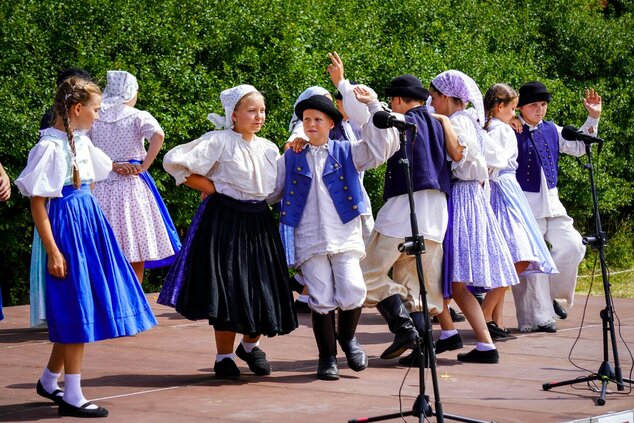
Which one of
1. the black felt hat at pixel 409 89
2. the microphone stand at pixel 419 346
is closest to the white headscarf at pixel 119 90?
the black felt hat at pixel 409 89

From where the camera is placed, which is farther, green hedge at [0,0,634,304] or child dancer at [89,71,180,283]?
green hedge at [0,0,634,304]

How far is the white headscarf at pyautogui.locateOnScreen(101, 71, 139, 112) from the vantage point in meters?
9.01

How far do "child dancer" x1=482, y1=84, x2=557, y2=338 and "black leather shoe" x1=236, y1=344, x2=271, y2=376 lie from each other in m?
2.05

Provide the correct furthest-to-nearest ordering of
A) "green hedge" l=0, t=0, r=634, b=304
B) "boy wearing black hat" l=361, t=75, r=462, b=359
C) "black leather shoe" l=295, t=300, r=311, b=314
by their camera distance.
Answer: "green hedge" l=0, t=0, r=634, b=304
"black leather shoe" l=295, t=300, r=311, b=314
"boy wearing black hat" l=361, t=75, r=462, b=359

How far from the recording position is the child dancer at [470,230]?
7.89m

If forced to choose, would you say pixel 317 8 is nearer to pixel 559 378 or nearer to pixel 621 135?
pixel 621 135

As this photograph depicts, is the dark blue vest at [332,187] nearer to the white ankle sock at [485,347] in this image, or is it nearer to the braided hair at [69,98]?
the white ankle sock at [485,347]

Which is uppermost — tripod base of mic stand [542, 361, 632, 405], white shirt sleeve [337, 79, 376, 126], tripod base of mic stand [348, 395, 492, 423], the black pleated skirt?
white shirt sleeve [337, 79, 376, 126]

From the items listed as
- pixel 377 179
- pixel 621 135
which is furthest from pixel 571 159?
pixel 377 179

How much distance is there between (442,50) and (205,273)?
7.86 meters

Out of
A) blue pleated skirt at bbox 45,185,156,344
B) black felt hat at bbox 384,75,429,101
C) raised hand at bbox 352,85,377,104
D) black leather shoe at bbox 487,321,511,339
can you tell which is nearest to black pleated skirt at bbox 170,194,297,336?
blue pleated skirt at bbox 45,185,156,344

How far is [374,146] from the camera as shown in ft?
23.8

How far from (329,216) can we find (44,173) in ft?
5.99

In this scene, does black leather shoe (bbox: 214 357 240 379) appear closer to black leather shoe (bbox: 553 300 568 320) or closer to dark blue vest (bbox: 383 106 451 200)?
dark blue vest (bbox: 383 106 451 200)
